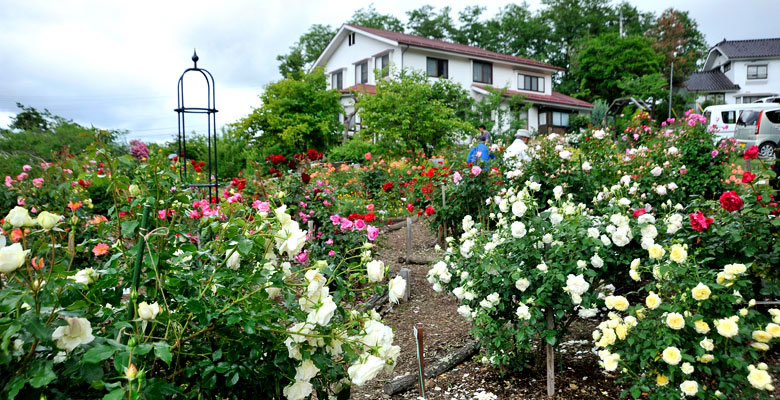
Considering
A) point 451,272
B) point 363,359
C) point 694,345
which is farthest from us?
point 451,272

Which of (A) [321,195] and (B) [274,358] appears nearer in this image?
(B) [274,358]

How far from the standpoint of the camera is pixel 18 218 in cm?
85

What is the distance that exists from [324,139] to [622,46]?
19568 mm

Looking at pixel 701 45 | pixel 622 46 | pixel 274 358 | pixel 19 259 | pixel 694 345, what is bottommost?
pixel 694 345

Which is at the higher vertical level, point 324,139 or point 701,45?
point 701,45

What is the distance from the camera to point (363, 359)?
3.74 feet

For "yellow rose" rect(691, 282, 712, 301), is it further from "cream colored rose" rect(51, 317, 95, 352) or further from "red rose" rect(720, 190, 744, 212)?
"cream colored rose" rect(51, 317, 95, 352)

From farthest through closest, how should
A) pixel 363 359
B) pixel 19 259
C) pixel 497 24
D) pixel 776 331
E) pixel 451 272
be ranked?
pixel 497 24
pixel 451 272
pixel 776 331
pixel 363 359
pixel 19 259

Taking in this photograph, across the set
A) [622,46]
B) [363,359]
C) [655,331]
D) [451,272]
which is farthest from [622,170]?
[622,46]

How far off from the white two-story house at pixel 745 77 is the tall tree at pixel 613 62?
6.94 meters

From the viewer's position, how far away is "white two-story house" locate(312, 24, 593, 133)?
1949cm

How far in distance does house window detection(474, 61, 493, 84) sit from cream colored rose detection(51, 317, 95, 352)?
2178 centimetres

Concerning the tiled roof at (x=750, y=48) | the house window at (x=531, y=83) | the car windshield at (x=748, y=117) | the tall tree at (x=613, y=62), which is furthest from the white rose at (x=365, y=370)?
the tiled roof at (x=750, y=48)

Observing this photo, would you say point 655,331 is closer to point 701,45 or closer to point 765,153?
point 765,153
